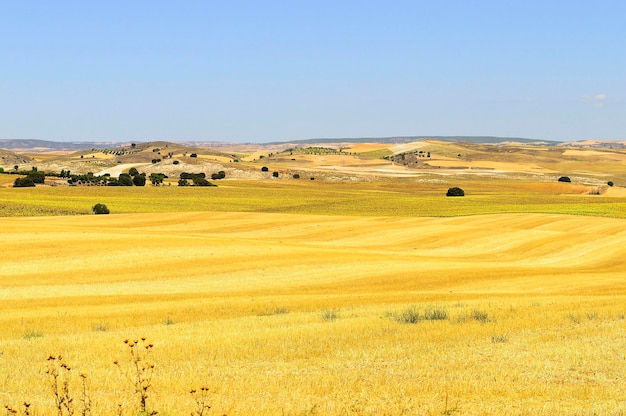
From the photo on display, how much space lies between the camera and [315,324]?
2059cm

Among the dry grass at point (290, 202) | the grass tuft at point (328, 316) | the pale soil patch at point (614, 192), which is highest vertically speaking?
the grass tuft at point (328, 316)

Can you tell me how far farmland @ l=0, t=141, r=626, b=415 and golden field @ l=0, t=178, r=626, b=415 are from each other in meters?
0.08

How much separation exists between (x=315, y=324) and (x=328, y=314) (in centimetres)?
216

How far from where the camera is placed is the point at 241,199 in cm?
9594

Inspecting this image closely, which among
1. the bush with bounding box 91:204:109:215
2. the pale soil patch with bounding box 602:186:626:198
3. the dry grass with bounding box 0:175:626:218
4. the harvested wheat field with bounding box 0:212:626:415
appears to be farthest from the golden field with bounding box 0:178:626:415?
the pale soil patch with bounding box 602:186:626:198

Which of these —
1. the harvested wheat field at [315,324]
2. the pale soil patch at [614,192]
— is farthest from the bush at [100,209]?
the pale soil patch at [614,192]

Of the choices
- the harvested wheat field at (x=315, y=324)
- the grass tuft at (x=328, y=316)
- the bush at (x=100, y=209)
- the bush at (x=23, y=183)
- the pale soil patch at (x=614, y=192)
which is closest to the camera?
the harvested wheat field at (x=315, y=324)

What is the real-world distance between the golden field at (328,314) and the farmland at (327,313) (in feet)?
0.27

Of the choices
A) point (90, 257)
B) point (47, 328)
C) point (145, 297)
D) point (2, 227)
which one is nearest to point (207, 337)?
point (47, 328)

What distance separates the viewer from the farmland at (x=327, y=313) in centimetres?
1220

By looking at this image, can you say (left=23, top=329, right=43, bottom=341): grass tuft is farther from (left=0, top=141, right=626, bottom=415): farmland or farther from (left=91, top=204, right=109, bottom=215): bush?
(left=91, top=204, right=109, bottom=215): bush

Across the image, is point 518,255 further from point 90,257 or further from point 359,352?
point 359,352

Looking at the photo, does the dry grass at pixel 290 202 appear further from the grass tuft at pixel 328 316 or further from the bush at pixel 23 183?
the grass tuft at pixel 328 316

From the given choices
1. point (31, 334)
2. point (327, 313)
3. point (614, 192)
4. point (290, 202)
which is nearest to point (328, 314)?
point (327, 313)
